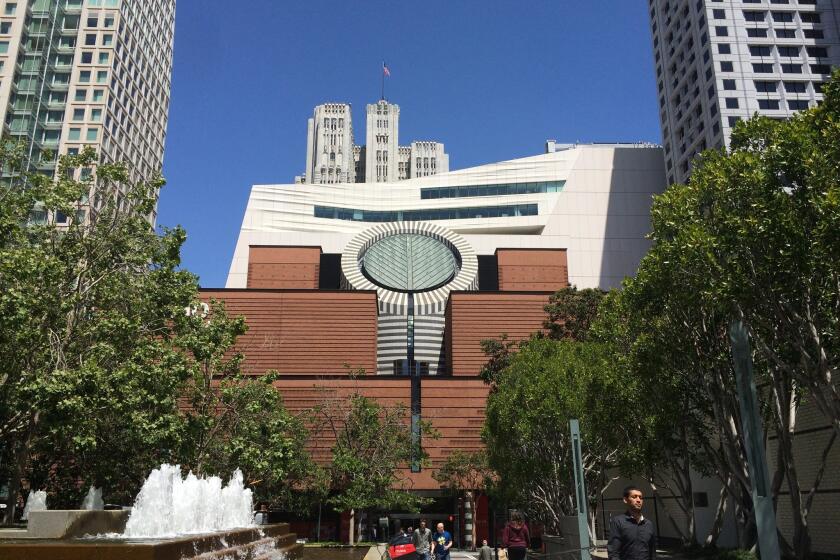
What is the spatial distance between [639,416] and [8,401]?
20.9m

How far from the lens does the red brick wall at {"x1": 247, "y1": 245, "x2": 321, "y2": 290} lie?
240 ft

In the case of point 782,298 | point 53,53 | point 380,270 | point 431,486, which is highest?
point 53,53

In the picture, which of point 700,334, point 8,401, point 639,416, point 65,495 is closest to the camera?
point 700,334

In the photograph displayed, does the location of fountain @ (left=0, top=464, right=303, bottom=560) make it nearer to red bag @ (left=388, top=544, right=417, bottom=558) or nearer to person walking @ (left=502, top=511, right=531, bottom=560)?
red bag @ (left=388, top=544, right=417, bottom=558)

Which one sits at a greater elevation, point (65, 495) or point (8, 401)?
point (8, 401)

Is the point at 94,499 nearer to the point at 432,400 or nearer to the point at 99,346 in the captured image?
the point at 99,346

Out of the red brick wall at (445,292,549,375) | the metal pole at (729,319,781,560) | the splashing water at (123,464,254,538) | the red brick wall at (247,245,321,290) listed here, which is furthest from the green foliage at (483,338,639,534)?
the red brick wall at (247,245,321,290)

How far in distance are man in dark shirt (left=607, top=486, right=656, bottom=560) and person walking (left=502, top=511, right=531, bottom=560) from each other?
6817 millimetres

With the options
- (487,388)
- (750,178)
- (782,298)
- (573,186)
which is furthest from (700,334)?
(573,186)

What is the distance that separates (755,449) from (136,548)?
829cm

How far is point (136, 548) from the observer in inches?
387

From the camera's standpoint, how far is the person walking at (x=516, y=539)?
1387 centimetres

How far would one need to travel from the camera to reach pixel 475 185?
311 feet

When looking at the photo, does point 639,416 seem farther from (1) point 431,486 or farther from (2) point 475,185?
(2) point 475,185
